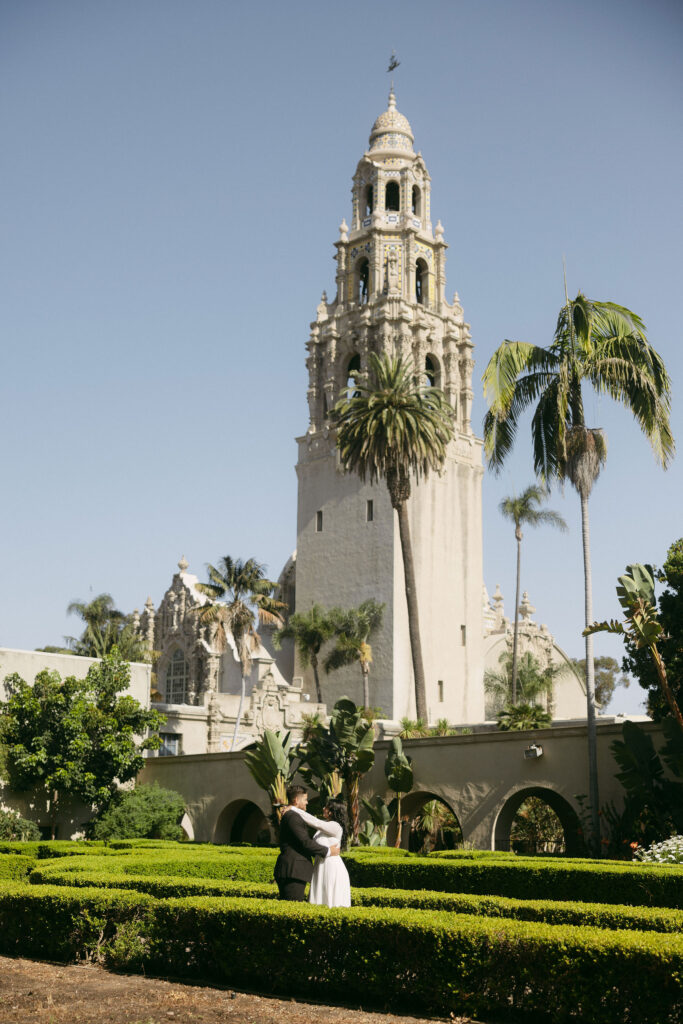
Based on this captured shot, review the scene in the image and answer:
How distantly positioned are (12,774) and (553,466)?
18533mm

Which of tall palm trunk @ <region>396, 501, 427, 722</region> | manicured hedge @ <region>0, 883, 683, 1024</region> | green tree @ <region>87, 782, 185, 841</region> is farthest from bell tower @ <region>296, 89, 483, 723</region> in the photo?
manicured hedge @ <region>0, 883, 683, 1024</region>

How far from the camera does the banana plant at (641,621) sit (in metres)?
21.9

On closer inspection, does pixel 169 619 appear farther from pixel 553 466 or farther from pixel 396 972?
pixel 396 972

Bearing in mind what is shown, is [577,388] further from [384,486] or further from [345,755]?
[384,486]

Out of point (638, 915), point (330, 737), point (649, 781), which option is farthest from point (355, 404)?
point (638, 915)

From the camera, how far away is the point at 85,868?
55.5ft

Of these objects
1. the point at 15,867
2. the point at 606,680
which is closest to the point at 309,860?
the point at 15,867

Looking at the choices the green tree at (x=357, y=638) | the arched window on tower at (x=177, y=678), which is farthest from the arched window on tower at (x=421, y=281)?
the arched window on tower at (x=177, y=678)

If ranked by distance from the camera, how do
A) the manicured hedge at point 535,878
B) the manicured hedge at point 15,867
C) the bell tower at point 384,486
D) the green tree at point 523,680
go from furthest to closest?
the green tree at point 523,680 < the bell tower at point 384,486 < the manicured hedge at point 15,867 < the manicured hedge at point 535,878

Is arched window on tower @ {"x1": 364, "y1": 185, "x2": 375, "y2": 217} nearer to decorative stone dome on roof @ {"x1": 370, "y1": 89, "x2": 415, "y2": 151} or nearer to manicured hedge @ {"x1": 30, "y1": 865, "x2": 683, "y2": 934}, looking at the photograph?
decorative stone dome on roof @ {"x1": 370, "y1": 89, "x2": 415, "y2": 151}

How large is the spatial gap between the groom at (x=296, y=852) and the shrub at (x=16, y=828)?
20954mm

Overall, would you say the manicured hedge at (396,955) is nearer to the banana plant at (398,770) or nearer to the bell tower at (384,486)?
the banana plant at (398,770)

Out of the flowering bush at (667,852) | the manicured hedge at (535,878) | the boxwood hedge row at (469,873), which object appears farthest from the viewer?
the flowering bush at (667,852)

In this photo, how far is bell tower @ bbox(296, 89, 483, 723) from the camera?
53344 mm
